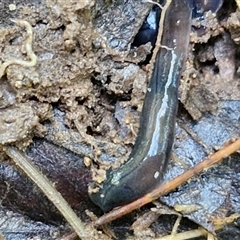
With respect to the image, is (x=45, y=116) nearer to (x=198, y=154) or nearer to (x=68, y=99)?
(x=68, y=99)

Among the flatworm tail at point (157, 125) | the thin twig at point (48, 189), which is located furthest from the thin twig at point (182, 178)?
the thin twig at point (48, 189)

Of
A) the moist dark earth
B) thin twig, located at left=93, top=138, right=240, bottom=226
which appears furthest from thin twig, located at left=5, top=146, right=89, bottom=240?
thin twig, located at left=93, top=138, right=240, bottom=226

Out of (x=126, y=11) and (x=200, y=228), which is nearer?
(x=200, y=228)

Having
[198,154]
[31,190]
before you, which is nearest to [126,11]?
[198,154]

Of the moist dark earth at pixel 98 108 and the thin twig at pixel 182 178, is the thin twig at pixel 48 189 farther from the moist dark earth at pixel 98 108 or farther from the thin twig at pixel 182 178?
the thin twig at pixel 182 178

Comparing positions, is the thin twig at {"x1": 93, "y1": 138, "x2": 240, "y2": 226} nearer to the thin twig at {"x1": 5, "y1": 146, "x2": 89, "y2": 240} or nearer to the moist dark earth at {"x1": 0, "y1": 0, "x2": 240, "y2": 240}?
the moist dark earth at {"x1": 0, "y1": 0, "x2": 240, "y2": 240}
